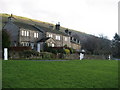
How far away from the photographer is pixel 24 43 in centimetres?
5009

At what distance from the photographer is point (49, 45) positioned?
5459cm

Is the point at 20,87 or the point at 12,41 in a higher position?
the point at 12,41

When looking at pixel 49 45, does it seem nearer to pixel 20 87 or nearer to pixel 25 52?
pixel 25 52

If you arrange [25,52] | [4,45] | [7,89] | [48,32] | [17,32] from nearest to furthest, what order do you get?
[7,89], [25,52], [4,45], [17,32], [48,32]

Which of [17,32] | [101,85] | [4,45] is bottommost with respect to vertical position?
[101,85]

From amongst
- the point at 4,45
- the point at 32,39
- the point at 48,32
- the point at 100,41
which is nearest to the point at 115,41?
the point at 100,41

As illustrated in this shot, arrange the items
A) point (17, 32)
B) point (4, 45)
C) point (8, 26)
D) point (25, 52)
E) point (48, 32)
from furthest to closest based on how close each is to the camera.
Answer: point (48, 32) < point (8, 26) < point (17, 32) < point (4, 45) < point (25, 52)

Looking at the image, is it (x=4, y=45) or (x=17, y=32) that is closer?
(x=4, y=45)

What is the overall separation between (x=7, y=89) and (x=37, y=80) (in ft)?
7.04

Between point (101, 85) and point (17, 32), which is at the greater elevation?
point (17, 32)

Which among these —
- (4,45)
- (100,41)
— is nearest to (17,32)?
(4,45)

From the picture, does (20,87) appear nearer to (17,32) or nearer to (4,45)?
(4,45)

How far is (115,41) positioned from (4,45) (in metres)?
67.6

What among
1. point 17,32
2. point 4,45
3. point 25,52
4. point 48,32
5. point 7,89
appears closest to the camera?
point 7,89
